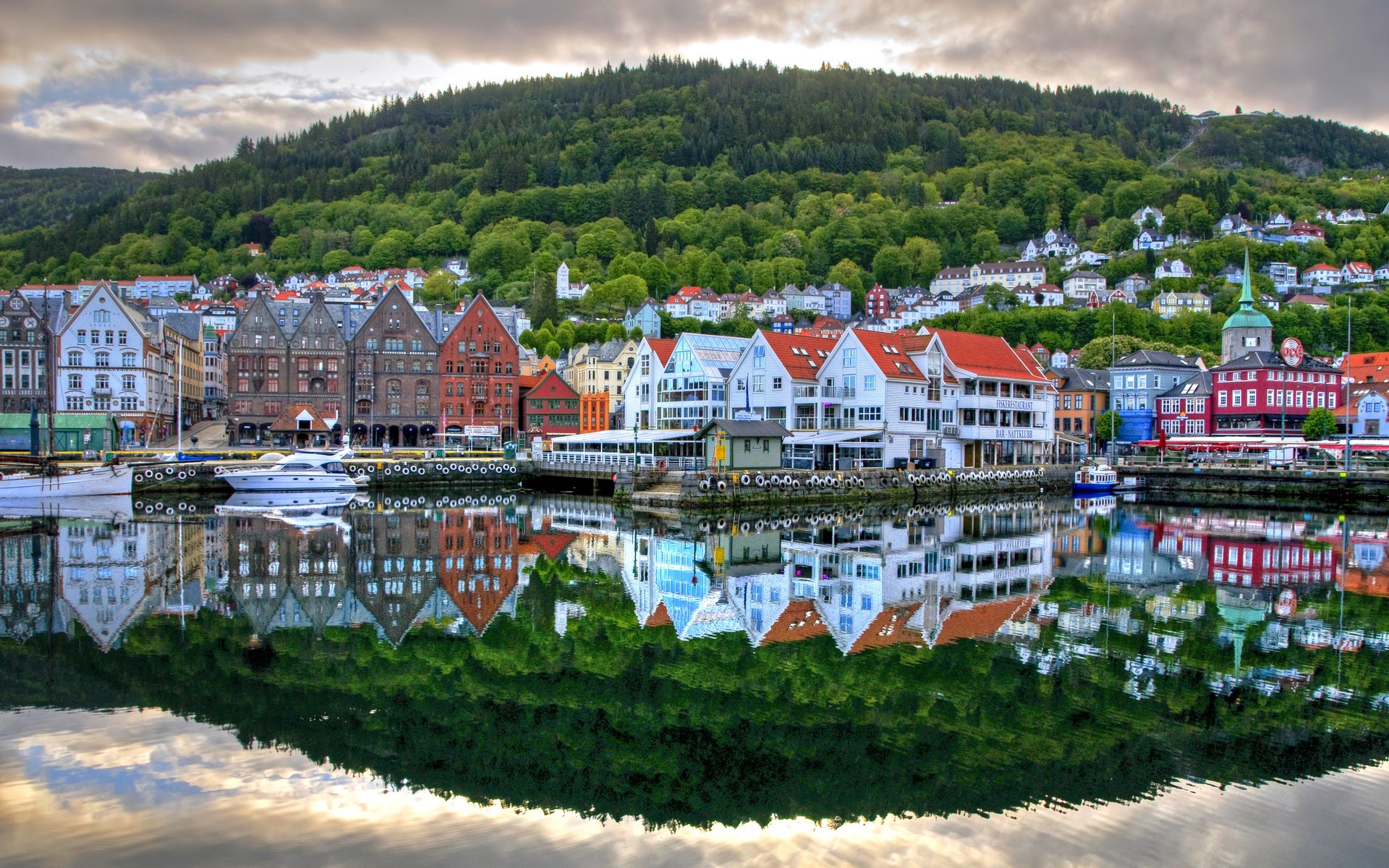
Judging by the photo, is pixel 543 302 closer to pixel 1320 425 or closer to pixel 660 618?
pixel 1320 425

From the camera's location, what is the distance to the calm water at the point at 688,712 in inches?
440

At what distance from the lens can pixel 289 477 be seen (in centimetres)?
5175

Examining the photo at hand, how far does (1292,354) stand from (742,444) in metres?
55.2

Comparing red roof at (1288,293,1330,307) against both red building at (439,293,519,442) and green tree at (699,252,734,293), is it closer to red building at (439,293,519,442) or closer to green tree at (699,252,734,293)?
green tree at (699,252,734,293)

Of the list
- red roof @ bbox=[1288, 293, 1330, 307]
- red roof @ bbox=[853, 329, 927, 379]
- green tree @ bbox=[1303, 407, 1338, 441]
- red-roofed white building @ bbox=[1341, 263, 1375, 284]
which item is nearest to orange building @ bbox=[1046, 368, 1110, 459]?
green tree @ bbox=[1303, 407, 1338, 441]

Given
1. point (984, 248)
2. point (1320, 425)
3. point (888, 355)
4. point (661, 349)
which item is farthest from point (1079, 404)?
point (984, 248)

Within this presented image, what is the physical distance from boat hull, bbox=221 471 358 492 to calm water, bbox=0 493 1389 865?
21613 mm

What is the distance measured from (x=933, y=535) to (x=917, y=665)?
2021 centimetres

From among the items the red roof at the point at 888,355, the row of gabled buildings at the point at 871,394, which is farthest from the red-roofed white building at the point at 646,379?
the red roof at the point at 888,355

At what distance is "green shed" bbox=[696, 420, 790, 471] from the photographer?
48.9 m

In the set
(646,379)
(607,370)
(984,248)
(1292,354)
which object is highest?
(984,248)

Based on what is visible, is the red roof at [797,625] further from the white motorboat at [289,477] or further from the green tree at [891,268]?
the green tree at [891,268]

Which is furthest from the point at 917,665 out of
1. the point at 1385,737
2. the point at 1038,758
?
the point at 1385,737

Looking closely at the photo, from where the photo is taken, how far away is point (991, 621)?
2202cm
